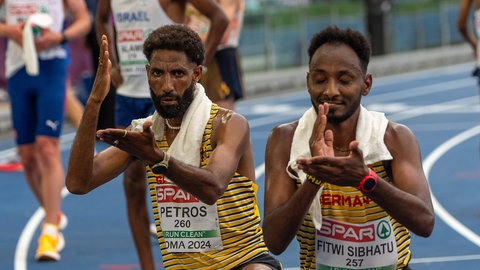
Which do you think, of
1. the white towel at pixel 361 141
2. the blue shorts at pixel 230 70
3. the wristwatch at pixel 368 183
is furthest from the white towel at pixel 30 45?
the wristwatch at pixel 368 183

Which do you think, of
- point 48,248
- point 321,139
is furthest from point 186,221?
point 48,248

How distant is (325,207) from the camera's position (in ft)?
17.3

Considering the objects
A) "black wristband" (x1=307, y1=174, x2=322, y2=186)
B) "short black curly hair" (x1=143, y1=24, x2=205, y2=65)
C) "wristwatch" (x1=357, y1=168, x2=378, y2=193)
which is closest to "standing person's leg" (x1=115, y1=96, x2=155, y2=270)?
"short black curly hair" (x1=143, y1=24, x2=205, y2=65)

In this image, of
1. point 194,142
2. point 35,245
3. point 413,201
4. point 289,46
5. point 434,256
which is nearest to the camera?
point 413,201

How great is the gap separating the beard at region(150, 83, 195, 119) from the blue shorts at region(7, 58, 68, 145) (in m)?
3.88

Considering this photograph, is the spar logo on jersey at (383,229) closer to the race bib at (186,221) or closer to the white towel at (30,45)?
the race bib at (186,221)

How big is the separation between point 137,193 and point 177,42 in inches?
97.4

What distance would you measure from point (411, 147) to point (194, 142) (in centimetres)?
102

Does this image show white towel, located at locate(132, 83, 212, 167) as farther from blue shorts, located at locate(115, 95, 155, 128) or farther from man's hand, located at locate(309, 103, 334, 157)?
blue shorts, located at locate(115, 95, 155, 128)

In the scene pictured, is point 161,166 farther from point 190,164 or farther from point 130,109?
point 130,109

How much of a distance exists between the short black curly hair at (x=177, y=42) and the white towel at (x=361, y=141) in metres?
0.73

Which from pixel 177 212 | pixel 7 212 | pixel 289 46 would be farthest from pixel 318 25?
pixel 177 212

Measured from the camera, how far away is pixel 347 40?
17.0 ft

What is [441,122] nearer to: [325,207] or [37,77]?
[37,77]
